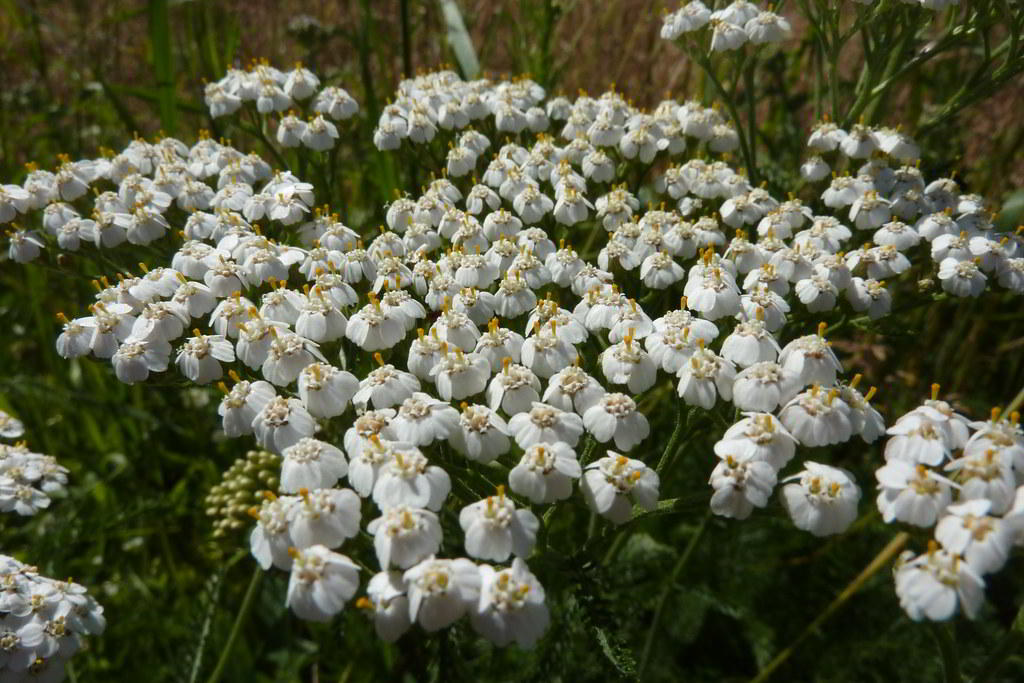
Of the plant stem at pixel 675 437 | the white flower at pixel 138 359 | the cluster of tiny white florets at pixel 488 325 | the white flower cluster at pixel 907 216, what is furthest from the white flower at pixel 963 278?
the white flower at pixel 138 359

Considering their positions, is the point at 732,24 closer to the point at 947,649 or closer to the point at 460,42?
the point at 460,42

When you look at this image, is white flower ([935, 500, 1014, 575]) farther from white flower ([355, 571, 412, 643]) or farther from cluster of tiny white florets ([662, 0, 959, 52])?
cluster of tiny white florets ([662, 0, 959, 52])

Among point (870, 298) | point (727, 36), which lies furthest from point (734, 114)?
point (870, 298)

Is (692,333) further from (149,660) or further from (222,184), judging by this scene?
(149,660)

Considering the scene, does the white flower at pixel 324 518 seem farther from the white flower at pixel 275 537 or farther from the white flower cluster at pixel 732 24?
the white flower cluster at pixel 732 24

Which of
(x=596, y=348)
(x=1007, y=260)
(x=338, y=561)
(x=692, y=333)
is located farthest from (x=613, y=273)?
(x=338, y=561)
